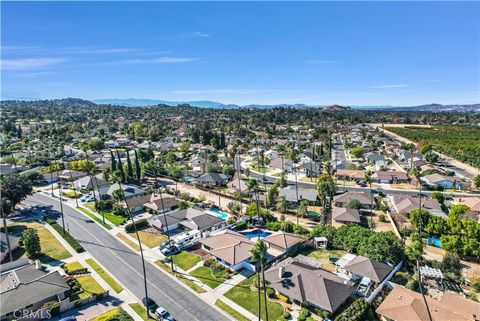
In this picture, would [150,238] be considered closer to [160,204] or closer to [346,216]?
[160,204]

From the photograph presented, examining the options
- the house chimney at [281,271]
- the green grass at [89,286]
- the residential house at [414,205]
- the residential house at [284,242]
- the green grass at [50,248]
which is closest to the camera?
the green grass at [89,286]

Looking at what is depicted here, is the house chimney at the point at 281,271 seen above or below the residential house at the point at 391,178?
below

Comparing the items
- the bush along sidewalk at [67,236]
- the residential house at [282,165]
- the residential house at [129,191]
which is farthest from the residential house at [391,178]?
the bush along sidewalk at [67,236]

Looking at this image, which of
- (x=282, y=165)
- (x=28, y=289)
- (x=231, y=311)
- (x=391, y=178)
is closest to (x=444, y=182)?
(x=391, y=178)

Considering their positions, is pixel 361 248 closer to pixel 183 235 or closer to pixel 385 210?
pixel 385 210

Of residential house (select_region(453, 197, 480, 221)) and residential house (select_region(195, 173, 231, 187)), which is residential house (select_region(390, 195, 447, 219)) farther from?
residential house (select_region(195, 173, 231, 187))

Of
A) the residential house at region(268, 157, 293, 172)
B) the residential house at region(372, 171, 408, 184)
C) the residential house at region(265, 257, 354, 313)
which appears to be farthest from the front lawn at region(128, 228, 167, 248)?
the residential house at region(372, 171, 408, 184)

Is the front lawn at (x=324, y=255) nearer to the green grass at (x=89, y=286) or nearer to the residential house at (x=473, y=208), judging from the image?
the green grass at (x=89, y=286)
